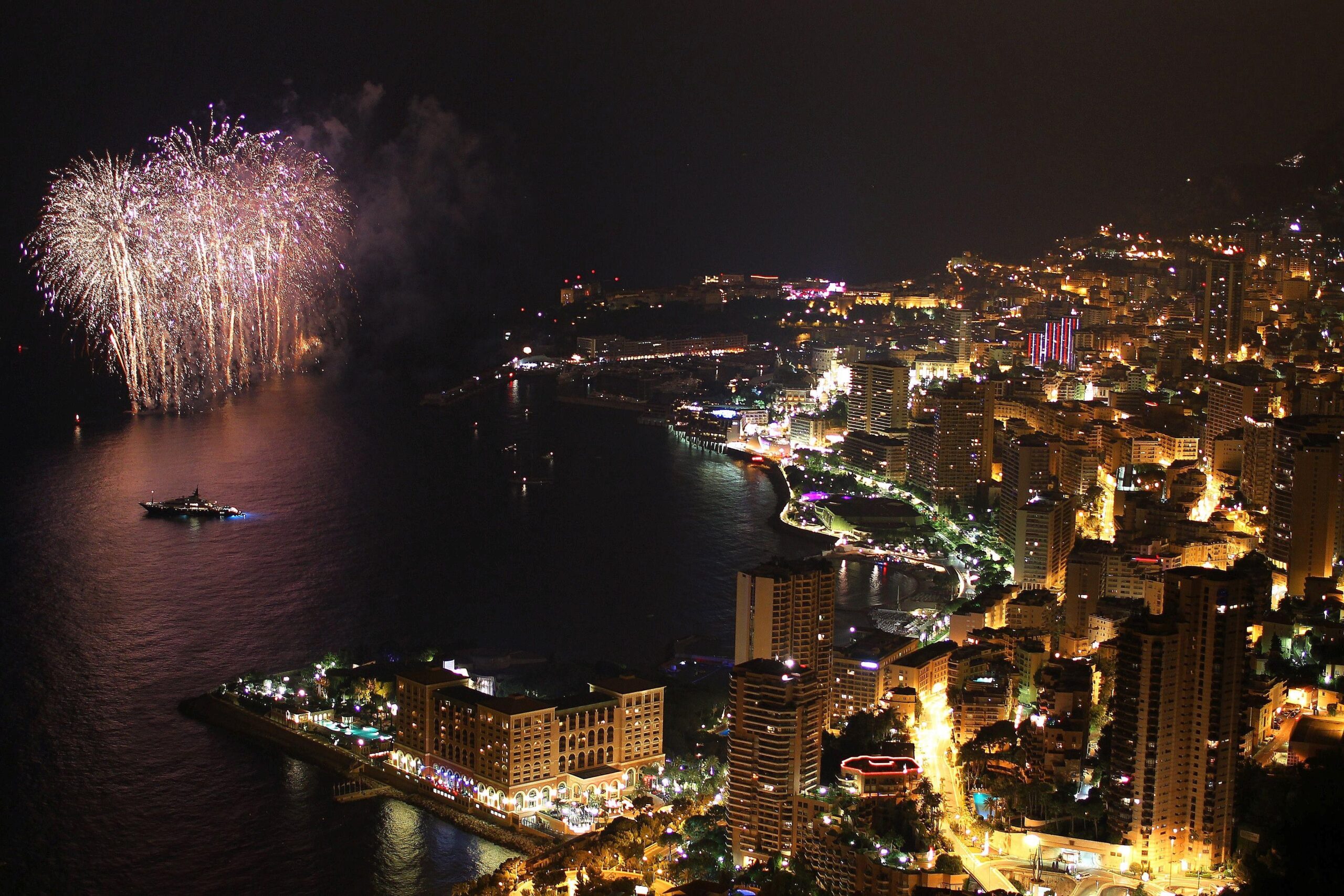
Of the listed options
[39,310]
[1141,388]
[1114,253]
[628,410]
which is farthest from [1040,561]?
[39,310]

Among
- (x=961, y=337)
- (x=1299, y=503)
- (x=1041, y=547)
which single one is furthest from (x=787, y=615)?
(x=961, y=337)

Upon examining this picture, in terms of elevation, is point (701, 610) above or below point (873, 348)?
below

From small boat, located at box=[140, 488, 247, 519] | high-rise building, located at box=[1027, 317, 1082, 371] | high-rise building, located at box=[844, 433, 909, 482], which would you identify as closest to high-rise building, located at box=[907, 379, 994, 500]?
high-rise building, located at box=[844, 433, 909, 482]

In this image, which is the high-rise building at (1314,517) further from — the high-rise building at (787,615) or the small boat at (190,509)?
the small boat at (190,509)

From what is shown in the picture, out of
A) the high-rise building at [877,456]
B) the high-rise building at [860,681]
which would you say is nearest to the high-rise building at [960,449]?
the high-rise building at [877,456]

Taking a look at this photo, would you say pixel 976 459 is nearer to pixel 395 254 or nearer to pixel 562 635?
pixel 562 635

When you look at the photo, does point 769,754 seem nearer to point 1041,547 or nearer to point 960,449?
point 1041,547
